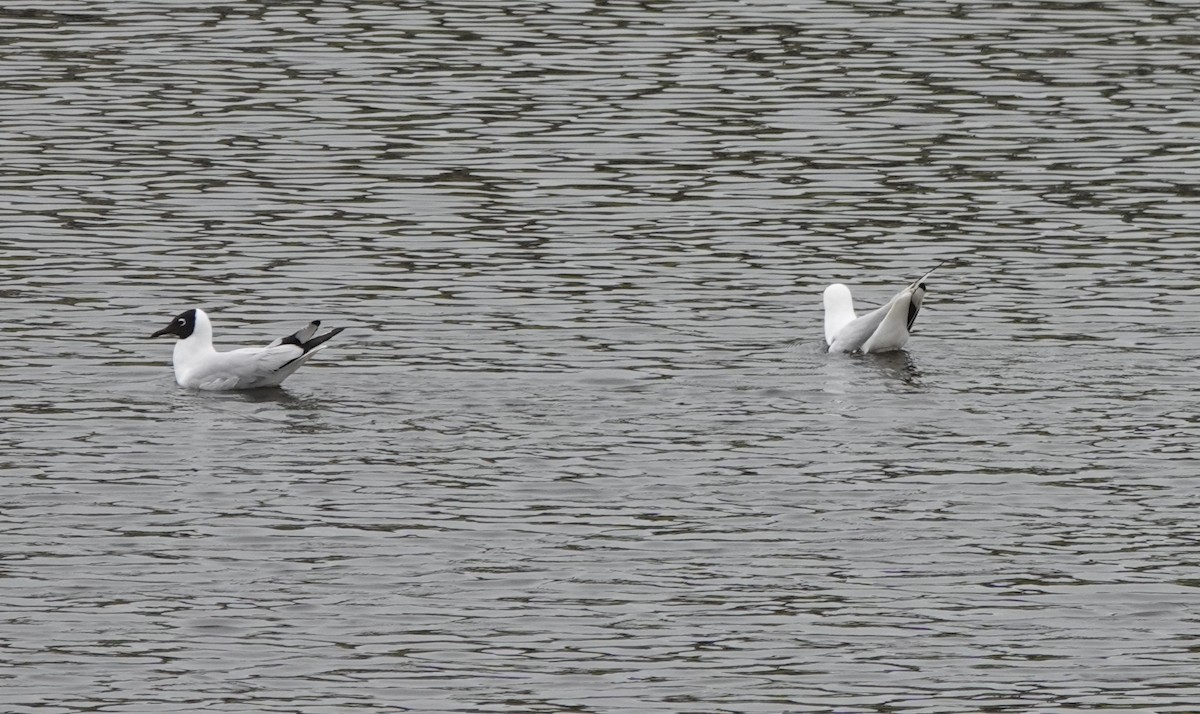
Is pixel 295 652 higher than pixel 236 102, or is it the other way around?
pixel 295 652

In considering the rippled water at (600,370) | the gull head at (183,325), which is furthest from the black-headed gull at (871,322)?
the gull head at (183,325)

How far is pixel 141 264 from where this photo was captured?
82.7ft

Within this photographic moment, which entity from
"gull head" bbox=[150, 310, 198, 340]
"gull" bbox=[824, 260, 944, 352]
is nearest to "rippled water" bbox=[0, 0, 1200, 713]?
"gull" bbox=[824, 260, 944, 352]

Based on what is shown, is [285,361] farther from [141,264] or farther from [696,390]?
[141,264]

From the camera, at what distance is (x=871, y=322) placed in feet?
72.7

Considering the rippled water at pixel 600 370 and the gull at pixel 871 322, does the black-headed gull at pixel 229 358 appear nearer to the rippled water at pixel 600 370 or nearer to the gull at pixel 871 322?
the rippled water at pixel 600 370

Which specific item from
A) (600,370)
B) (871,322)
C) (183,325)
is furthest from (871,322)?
(183,325)

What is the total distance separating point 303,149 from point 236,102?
9.64 feet

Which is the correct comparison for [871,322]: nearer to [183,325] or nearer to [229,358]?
[229,358]

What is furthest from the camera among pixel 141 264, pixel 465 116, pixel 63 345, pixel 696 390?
pixel 465 116

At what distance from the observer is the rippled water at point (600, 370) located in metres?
13.8

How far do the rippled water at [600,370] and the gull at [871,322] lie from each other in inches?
9.4

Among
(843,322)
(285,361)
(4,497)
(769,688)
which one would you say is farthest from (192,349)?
(769,688)

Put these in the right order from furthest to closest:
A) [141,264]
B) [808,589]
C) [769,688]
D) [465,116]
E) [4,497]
Answer: [465,116], [141,264], [4,497], [808,589], [769,688]
